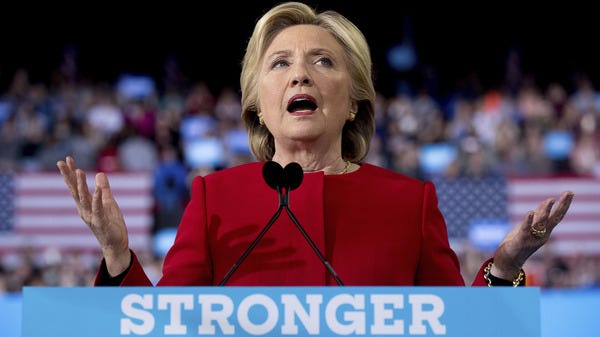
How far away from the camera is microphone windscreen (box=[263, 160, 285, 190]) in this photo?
67.3 inches

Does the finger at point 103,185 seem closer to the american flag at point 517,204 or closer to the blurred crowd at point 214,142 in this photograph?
Result: the blurred crowd at point 214,142

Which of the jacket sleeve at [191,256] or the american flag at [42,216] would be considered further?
the american flag at [42,216]

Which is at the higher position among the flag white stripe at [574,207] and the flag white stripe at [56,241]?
the flag white stripe at [574,207]

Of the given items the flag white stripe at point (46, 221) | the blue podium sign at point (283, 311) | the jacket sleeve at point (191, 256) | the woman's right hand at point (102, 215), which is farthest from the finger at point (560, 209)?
the flag white stripe at point (46, 221)

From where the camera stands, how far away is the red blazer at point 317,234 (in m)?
1.79

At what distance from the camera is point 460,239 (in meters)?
7.68

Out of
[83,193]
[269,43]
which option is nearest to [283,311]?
[83,193]

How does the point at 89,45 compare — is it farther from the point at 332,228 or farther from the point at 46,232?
the point at 332,228

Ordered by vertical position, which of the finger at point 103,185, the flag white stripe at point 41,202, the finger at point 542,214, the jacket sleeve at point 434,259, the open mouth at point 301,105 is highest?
the flag white stripe at point 41,202

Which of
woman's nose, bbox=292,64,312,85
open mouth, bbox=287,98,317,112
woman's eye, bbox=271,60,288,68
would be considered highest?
woman's eye, bbox=271,60,288,68

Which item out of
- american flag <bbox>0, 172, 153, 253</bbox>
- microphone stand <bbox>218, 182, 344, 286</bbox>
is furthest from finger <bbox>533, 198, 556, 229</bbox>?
american flag <bbox>0, 172, 153, 253</bbox>

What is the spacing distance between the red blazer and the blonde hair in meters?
0.16

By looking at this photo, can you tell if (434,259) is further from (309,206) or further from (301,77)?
(301,77)

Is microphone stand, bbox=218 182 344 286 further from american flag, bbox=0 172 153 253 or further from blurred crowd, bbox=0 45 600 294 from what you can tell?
american flag, bbox=0 172 153 253
